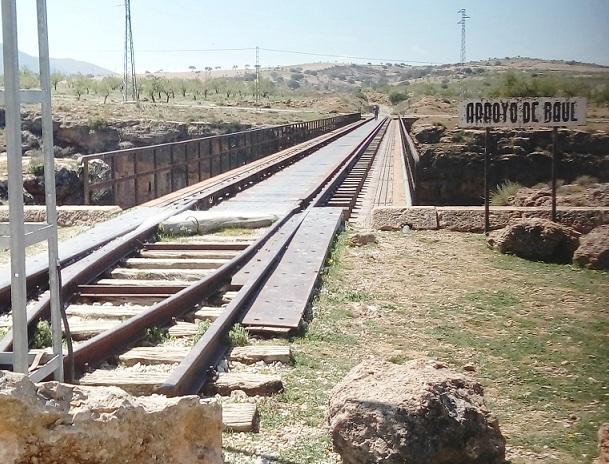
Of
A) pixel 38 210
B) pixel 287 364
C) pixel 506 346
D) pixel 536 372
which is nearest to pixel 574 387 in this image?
pixel 536 372

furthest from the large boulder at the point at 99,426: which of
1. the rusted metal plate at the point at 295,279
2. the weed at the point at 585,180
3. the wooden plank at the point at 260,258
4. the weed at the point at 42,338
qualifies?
the weed at the point at 585,180

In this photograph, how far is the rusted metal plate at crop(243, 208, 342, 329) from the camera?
20.1 ft

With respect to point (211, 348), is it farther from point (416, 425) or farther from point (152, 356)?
point (416, 425)

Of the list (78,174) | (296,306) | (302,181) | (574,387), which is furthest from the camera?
(78,174)

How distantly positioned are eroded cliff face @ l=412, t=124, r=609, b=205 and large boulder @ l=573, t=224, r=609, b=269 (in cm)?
1736

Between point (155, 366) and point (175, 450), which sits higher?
point (175, 450)

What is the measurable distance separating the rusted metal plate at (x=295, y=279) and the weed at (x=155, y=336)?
0.61 meters

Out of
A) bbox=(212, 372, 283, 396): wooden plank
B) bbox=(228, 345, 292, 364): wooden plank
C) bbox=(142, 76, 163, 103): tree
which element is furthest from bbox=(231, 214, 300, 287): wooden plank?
bbox=(142, 76, 163, 103): tree

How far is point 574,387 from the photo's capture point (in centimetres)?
487

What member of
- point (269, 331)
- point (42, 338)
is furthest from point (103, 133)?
point (269, 331)

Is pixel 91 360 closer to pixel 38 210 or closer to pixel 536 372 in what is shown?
pixel 536 372

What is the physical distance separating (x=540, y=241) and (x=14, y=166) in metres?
7.27

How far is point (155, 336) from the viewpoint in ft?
18.7

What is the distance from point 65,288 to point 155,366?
2126 mm
